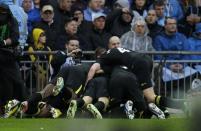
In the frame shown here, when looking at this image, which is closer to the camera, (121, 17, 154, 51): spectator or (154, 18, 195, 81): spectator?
(121, 17, 154, 51): spectator

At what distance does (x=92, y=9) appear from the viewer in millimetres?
14914

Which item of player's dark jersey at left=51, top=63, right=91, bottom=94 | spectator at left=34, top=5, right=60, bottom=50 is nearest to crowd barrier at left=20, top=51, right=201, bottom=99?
spectator at left=34, top=5, right=60, bottom=50

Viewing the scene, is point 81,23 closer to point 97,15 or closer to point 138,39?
point 97,15

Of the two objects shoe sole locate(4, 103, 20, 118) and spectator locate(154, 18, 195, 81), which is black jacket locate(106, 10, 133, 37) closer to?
spectator locate(154, 18, 195, 81)

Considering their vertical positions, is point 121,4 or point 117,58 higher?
point 121,4

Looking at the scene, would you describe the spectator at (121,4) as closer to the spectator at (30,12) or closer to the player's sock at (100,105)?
the spectator at (30,12)

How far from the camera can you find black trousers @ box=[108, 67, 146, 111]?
11.1 meters

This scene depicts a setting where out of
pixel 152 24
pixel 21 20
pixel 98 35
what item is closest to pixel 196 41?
pixel 152 24

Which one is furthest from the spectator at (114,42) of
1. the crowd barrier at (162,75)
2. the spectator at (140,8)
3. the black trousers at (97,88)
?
the spectator at (140,8)

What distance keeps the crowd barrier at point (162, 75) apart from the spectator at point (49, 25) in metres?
0.83

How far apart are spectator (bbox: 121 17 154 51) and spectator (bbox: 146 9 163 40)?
506 millimetres

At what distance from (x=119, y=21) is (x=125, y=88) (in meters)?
3.94

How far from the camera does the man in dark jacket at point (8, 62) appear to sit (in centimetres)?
1170

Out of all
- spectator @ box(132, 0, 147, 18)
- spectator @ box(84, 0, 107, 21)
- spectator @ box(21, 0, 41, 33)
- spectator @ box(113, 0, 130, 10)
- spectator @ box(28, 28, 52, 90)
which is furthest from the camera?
spectator @ box(132, 0, 147, 18)
